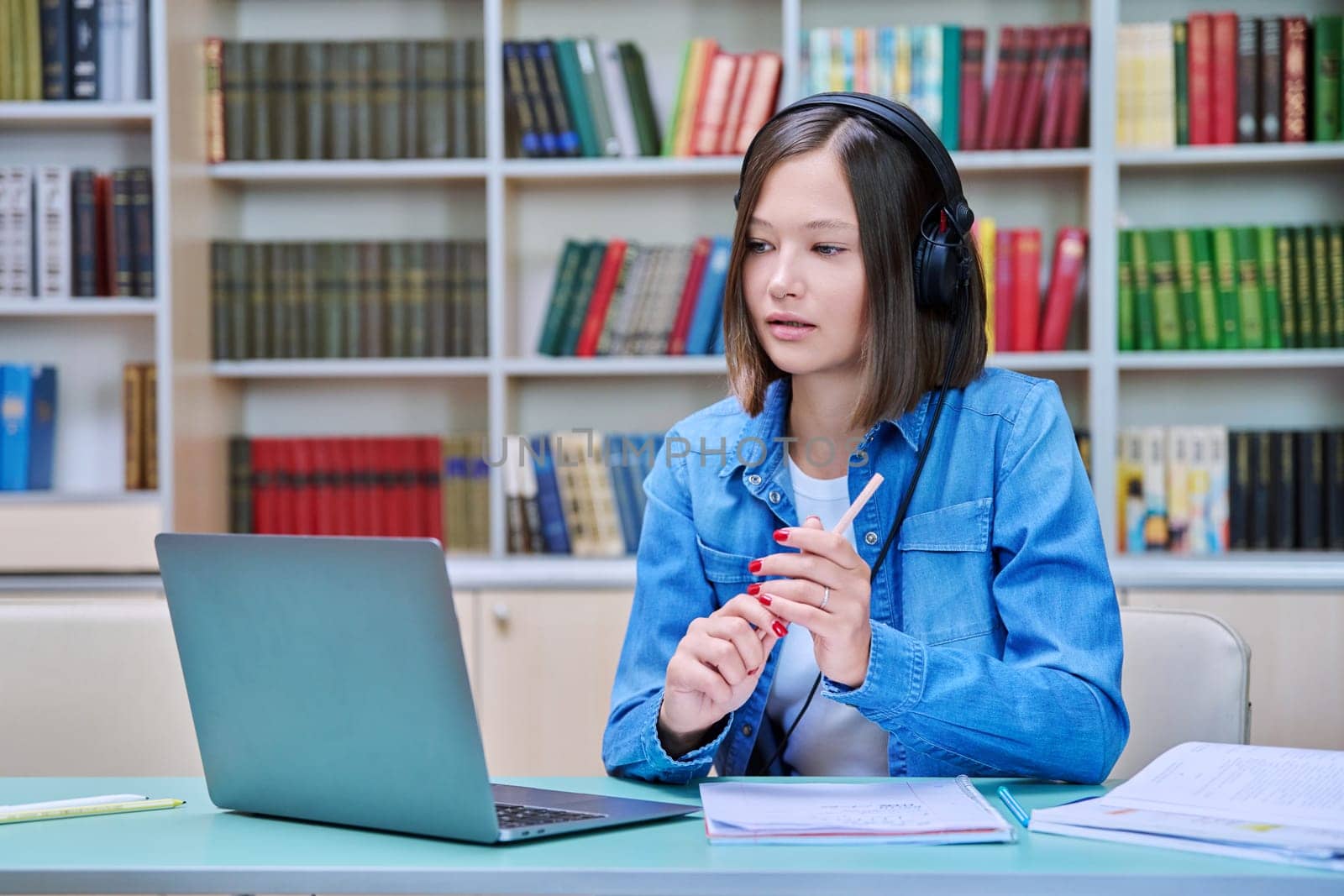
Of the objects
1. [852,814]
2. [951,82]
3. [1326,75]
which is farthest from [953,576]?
[1326,75]

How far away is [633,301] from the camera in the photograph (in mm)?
2713

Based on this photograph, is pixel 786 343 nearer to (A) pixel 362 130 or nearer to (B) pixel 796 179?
(B) pixel 796 179

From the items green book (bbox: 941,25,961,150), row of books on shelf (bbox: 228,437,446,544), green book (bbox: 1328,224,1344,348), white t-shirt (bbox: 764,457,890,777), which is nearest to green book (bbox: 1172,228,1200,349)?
green book (bbox: 1328,224,1344,348)

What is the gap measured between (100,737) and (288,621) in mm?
604

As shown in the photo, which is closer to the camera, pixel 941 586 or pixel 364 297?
pixel 941 586

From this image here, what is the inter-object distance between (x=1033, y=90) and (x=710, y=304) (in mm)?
759

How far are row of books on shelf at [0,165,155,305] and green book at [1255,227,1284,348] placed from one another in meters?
2.19

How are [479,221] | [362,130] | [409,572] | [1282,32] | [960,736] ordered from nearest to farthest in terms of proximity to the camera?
1. [409,572]
2. [960,736]
3. [1282,32]
4. [362,130]
5. [479,221]

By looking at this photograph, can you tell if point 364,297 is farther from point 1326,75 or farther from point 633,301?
point 1326,75

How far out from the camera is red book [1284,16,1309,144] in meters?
2.54

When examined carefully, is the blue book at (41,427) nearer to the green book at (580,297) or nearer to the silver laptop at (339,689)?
the green book at (580,297)

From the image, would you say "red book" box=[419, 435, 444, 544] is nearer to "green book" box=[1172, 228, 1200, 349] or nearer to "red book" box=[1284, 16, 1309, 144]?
"green book" box=[1172, 228, 1200, 349]

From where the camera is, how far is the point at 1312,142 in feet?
8.50

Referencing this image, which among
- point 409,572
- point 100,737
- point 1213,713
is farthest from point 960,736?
point 100,737
